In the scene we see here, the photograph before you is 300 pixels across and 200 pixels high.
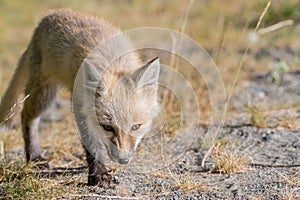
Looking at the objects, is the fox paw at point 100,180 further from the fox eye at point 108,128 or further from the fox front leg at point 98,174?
the fox eye at point 108,128

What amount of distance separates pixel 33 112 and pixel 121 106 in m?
1.48

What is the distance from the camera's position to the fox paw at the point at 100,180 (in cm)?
425

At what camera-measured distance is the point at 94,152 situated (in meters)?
4.43

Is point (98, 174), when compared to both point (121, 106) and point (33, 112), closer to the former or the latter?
point (121, 106)

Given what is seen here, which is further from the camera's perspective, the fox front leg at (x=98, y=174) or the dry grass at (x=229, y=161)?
the dry grass at (x=229, y=161)

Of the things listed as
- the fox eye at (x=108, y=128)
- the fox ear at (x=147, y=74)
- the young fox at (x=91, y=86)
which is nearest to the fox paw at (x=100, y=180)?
the young fox at (x=91, y=86)

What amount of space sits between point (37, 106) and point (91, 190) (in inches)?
54.5

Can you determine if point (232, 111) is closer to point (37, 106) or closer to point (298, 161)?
point (298, 161)

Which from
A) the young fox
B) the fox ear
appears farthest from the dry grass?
the fox ear

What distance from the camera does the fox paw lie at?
4250 millimetres

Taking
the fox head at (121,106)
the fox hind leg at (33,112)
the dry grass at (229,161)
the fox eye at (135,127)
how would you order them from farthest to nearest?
1. the fox hind leg at (33,112)
2. the dry grass at (229,161)
3. the fox eye at (135,127)
4. the fox head at (121,106)

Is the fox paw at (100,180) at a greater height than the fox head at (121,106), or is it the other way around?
the fox head at (121,106)

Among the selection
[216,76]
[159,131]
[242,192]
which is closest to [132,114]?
[242,192]

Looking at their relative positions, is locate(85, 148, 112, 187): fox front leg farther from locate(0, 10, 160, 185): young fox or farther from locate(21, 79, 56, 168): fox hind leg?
locate(21, 79, 56, 168): fox hind leg
